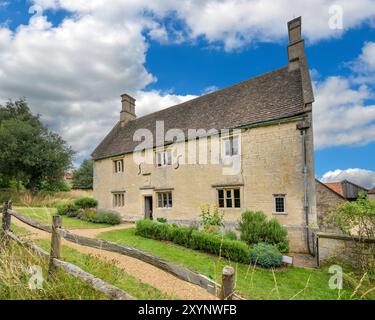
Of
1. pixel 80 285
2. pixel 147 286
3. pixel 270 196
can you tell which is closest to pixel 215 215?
pixel 270 196

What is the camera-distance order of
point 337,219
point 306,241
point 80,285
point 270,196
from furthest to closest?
point 270,196 → point 306,241 → point 337,219 → point 80,285

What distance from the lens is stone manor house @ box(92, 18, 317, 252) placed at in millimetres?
11812

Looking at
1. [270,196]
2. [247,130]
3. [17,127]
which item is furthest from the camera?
[17,127]

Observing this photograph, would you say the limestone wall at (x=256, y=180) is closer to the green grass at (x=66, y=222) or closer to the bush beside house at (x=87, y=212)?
the bush beside house at (x=87, y=212)

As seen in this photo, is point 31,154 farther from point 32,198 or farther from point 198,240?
point 198,240

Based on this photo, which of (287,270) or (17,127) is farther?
(17,127)

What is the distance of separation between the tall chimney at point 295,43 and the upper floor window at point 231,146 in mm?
6075

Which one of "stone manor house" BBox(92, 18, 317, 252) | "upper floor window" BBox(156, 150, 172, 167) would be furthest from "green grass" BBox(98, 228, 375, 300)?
"upper floor window" BBox(156, 150, 172, 167)

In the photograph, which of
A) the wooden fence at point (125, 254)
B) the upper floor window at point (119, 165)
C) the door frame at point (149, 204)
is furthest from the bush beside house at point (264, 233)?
the upper floor window at point (119, 165)

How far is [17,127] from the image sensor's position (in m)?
25.3

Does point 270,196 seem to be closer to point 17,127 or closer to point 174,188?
point 174,188

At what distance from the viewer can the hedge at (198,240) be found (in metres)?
9.11

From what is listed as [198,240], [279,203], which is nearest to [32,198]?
[198,240]
